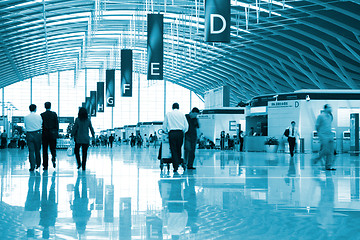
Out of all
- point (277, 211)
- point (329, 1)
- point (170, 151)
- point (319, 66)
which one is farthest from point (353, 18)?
point (277, 211)

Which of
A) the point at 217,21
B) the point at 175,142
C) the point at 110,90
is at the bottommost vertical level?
the point at 175,142

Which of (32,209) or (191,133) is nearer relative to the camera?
(32,209)

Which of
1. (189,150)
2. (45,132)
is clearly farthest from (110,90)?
(189,150)

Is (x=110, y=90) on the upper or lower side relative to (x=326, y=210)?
upper

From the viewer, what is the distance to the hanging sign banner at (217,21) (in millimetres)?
15570

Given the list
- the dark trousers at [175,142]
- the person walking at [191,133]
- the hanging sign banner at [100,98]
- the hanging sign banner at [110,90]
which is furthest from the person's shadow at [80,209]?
the hanging sign banner at [100,98]

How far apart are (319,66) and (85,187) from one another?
136 ft

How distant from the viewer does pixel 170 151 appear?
1140cm

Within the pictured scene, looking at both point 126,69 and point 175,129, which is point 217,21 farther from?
point 126,69

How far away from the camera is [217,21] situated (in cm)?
1573

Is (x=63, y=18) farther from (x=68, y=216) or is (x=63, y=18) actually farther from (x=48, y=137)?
(x=68, y=216)

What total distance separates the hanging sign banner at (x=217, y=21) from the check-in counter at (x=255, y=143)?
1504cm

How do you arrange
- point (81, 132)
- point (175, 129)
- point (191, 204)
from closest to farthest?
point (191, 204)
point (175, 129)
point (81, 132)

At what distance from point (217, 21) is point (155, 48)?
3988mm
